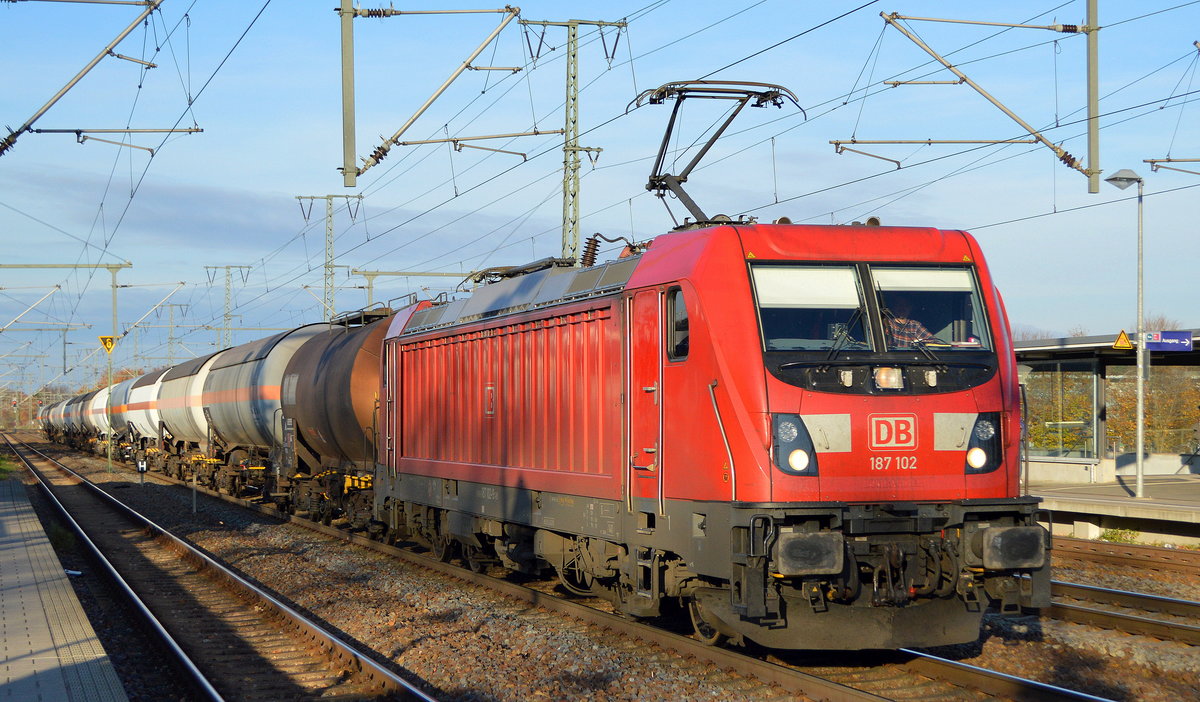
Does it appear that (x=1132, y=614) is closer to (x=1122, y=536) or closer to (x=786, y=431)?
(x=786, y=431)

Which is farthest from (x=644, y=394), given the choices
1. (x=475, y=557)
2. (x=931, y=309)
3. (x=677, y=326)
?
(x=475, y=557)

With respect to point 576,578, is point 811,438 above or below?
above

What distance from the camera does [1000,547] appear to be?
8227mm

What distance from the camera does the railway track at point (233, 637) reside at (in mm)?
9234

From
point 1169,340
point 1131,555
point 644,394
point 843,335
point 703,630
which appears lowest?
point 1131,555

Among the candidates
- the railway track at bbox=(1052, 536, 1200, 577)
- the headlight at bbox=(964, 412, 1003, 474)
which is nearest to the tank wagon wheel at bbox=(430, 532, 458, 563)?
the headlight at bbox=(964, 412, 1003, 474)

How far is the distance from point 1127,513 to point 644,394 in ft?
37.9

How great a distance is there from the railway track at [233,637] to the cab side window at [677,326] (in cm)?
335

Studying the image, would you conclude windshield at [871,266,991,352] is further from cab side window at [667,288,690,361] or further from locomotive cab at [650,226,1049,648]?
cab side window at [667,288,690,361]

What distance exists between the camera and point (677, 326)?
9250 mm

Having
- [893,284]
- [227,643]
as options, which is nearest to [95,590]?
[227,643]

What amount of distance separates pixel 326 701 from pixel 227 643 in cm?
320

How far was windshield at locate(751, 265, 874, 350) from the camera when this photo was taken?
8.60m

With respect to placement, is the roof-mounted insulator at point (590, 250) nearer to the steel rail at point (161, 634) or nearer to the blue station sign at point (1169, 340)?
the steel rail at point (161, 634)
